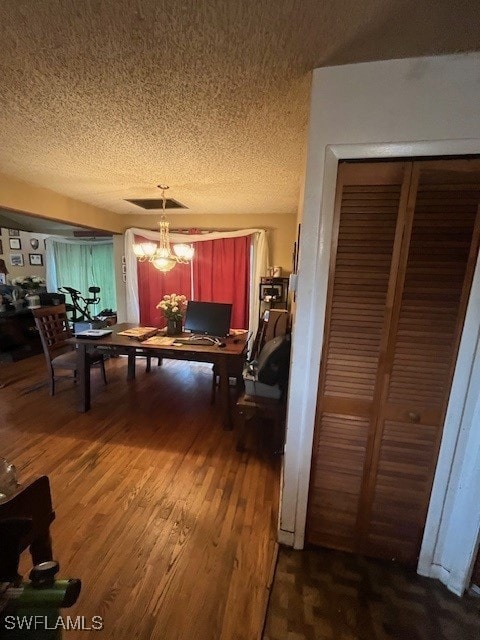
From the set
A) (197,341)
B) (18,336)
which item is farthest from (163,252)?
(18,336)

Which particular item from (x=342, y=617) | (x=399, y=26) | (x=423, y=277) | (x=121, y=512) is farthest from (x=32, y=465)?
(x=399, y=26)

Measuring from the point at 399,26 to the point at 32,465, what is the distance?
10.3 ft

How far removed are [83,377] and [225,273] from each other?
2.32 meters

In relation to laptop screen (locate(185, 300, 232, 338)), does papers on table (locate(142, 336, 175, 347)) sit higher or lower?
lower

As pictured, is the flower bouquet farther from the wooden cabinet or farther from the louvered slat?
the wooden cabinet

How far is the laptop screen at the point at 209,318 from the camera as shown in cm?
298

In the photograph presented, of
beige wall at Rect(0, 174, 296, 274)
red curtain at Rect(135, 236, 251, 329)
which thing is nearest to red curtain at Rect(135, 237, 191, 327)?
red curtain at Rect(135, 236, 251, 329)

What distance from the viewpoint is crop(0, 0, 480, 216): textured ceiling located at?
847 mm

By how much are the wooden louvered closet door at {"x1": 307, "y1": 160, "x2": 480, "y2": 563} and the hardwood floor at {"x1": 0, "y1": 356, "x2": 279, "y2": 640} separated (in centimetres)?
48

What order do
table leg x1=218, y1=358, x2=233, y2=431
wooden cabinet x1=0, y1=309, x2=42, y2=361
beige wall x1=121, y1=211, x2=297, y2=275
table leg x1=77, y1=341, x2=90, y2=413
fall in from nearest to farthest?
table leg x1=218, y1=358, x2=233, y2=431
table leg x1=77, y1=341, x2=90, y2=413
beige wall x1=121, y1=211, x2=297, y2=275
wooden cabinet x1=0, y1=309, x2=42, y2=361

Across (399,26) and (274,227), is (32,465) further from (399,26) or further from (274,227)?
(274,227)

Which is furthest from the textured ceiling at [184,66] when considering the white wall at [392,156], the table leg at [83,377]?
the table leg at [83,377]

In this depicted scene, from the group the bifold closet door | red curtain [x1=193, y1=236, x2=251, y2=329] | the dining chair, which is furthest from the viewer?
red curtain [x1=193, y1=236, x2=251, y2=329]

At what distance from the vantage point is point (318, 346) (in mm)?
1251
